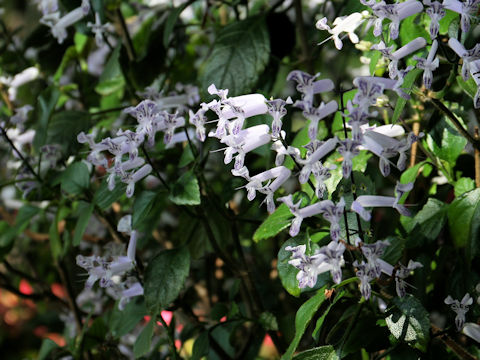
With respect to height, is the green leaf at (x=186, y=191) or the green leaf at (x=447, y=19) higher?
the green leaf at (x=447, y=19)

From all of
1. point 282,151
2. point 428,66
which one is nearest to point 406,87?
point 428,66

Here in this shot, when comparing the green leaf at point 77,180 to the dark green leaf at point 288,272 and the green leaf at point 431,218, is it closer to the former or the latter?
the dark green leaf at point 288,272

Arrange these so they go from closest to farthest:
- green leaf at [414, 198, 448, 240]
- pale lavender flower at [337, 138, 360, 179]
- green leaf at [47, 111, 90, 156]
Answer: pale lavender flower at [337, 138, 360, 179] < green leaf at [414, 198, 448, 240] < green leaf at [47, 111, 90, 156]

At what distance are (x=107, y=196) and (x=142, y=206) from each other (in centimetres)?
6

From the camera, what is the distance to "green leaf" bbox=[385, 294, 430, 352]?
62cm

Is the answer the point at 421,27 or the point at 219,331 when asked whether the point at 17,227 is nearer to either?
the point at 219,331

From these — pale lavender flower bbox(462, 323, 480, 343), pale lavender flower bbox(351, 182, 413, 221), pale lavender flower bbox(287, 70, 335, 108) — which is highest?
pale lavender flower bbox(287, 70, 335, 108)

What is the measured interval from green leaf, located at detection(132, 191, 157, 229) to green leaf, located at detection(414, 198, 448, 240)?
37 cm

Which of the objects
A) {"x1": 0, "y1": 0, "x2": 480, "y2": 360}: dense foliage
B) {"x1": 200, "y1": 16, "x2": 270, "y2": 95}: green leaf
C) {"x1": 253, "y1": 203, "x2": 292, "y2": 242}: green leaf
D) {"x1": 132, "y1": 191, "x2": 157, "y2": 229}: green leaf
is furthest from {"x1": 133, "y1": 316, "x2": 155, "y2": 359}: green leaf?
{"x1": 200, "y1": 16, "x2": 270, "y2": 95}: green leaf

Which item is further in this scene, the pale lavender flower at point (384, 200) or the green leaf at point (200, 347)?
the green leaf at point (200, 347)

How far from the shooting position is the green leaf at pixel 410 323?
24.3 inches

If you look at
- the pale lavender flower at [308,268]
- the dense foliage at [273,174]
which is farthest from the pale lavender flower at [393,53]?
the pale lavender flower at [308,268]

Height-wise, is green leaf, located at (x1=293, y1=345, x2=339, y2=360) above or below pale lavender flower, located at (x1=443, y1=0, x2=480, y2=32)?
below

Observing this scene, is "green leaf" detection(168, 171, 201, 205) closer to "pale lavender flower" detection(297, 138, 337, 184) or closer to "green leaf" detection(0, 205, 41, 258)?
"pale lavender flower" detection(297, 138, 337, 184)
